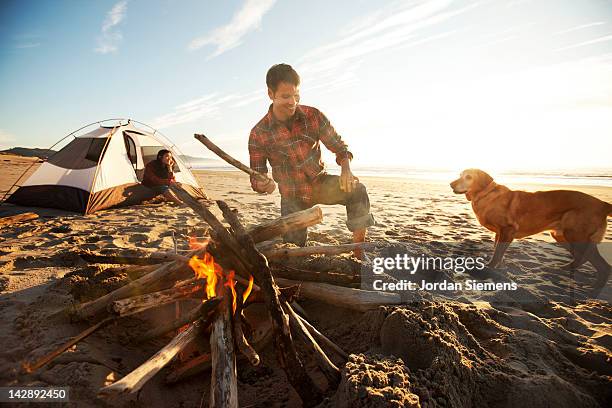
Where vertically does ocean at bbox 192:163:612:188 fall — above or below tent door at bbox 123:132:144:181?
below

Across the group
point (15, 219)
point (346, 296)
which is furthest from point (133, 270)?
point (15, 219)

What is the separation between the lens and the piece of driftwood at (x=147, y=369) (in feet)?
3.94

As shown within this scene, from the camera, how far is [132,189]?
833 centimetres

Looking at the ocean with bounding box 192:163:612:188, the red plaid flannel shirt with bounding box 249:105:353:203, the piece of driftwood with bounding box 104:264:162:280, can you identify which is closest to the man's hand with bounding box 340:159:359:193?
the red plaid flannel shirt with bounding box 249:105:353:203

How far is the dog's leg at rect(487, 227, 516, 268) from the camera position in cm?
430

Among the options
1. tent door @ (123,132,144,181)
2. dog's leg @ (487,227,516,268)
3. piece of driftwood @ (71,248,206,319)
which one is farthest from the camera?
tent door @ (123,132,144,181)

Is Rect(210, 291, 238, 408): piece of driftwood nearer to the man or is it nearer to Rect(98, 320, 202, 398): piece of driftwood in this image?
Rect(98, 320, 202, 398): piece of driftwood

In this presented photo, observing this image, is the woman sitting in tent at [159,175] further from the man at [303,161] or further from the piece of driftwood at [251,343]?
the piece of driftwood at [251,343]

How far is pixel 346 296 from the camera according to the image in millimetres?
2486

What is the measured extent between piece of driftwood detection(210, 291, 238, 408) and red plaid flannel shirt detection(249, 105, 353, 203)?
88.0 inches

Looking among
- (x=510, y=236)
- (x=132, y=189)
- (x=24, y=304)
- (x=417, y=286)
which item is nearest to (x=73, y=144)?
(x=132, y=189)

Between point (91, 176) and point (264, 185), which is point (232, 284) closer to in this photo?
point (264, 185)

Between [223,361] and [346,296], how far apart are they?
46.8 inches

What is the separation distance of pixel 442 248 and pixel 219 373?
4.48 m
